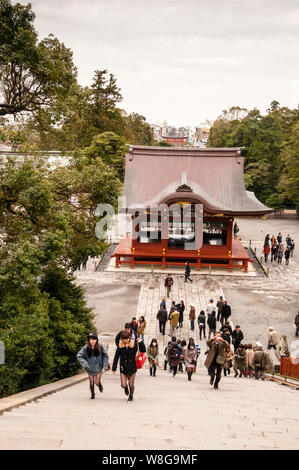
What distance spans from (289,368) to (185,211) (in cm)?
1421

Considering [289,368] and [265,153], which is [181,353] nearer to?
[289,368]

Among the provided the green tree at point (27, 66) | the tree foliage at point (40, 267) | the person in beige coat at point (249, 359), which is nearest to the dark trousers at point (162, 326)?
the tree foliage at point (40, 267)

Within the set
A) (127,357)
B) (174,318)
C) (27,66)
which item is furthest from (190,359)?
(27,66)

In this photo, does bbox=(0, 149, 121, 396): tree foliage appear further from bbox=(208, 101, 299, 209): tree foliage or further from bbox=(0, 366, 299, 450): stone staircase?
bbox=(208, 101, 299, 209): tree foliage

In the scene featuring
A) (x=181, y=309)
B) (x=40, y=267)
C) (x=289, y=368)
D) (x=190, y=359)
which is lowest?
(x=289, y=368)

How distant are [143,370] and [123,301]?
320 inches

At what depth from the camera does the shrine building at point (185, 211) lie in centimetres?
2495

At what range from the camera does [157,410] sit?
280 inches

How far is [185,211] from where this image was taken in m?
25.2

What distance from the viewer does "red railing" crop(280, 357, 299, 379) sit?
1170 cm

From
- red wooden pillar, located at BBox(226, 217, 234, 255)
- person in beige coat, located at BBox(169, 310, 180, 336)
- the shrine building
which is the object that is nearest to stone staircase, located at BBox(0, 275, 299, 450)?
person in beige coat, located at BBox(169, 310, 180, 336)

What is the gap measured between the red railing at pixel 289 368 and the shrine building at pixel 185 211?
13.1 m

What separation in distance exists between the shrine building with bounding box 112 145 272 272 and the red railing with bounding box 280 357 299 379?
13110 millimetres

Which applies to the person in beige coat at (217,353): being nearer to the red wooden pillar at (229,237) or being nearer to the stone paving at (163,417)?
the stone paving at (163,417)
